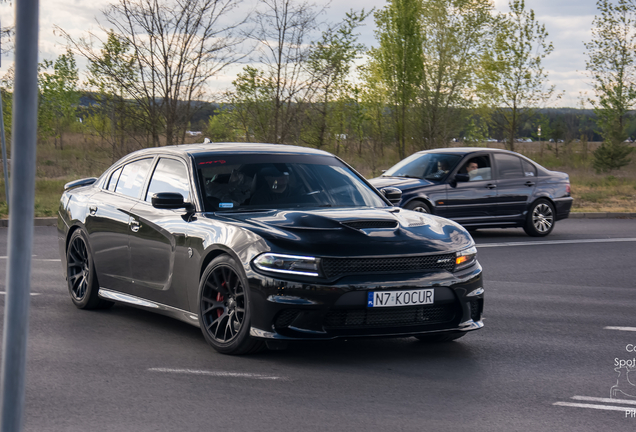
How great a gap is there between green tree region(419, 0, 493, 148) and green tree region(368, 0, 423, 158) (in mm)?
2507

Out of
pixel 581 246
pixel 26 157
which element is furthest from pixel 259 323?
pixel 581 246

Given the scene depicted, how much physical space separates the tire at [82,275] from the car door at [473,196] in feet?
27.5

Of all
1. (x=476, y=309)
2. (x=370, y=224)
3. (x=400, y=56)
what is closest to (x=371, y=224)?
(x=370, y=224)

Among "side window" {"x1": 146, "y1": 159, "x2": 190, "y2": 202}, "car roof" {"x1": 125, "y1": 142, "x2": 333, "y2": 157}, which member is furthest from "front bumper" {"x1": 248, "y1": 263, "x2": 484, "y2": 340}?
"car roof" {"x1": 125, "y1": 142, "x2": 333, "y2": 157}

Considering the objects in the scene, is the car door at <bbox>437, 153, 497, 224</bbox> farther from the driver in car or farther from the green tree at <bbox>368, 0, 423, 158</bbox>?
the green tree at <bbox>368, 0, 423, 158</bbox>

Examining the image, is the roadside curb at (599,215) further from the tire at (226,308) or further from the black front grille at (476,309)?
the tire at (226,308)

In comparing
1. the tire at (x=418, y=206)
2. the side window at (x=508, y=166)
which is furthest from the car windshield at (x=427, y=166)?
the side window at (x=508, y=166)

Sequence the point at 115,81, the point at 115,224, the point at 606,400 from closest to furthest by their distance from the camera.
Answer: the point at 606,400 < the point at 115,224 < the point at 115,81

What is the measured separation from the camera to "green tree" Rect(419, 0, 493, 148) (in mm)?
39844

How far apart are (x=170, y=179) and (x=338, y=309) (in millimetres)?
2263

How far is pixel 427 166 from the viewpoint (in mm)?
15875

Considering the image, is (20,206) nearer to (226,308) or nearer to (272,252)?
(272,252)

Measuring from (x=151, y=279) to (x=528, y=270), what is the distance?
20.4 ft

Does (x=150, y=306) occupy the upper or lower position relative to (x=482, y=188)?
lower
